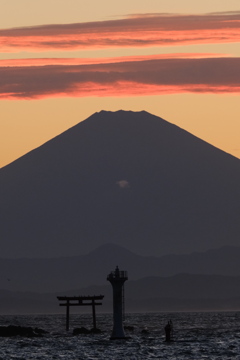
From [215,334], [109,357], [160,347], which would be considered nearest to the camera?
[109,357]

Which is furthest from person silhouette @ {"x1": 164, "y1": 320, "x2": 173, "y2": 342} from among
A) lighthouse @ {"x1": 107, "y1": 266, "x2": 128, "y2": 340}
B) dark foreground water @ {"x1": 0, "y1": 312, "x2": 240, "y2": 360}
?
lighthouse @ {"x1": 107, "y1": 266, "x2": 128, "y2": 340}

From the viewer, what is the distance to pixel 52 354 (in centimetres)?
15000

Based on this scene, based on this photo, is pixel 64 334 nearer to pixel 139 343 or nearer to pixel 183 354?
pixel 139 343

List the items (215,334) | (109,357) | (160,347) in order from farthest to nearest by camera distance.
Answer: (215,334), (160,347), (109,357)

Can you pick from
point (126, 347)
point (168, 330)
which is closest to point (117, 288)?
point (126, 347)

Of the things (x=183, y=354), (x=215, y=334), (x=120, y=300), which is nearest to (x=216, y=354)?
(x=183, y=354)

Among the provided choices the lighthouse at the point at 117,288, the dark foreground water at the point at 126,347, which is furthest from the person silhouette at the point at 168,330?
the lighthouse at the point at 117,288

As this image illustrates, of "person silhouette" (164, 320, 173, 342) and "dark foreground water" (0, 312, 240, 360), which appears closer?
"dark foreground water" (0, 312, 240, 360)

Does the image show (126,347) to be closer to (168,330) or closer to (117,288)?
(117,288)

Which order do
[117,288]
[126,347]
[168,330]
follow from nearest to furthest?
1. [126,347]
2. [117,288]
3. [168,330]

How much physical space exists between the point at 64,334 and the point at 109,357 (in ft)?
162

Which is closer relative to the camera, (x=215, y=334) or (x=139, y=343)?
(x=139, y=343)

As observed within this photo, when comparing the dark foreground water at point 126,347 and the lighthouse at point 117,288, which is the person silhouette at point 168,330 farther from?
the lighthouse at point 117,288

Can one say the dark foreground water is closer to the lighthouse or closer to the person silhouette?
the person silhouette
